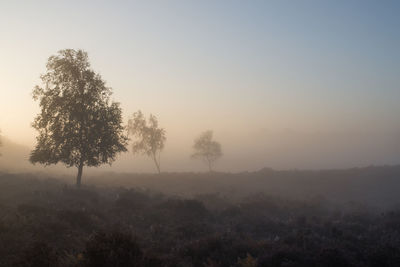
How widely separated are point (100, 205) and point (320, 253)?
1495cm

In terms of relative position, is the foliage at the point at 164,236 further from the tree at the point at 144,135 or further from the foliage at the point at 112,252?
the tree at the point at 144,135

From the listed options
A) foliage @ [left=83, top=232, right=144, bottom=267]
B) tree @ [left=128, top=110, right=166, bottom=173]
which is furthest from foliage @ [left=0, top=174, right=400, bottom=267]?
tree @ [left=128, top=110, right=166, bottom=173]

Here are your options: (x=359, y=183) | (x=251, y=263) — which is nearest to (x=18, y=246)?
(x=251, y=263)

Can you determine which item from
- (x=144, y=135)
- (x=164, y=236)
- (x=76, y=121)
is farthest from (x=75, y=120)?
(x=144, y=135)

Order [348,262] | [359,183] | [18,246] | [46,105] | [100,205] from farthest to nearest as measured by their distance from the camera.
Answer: [359,183] → [46,105] → [100,205] → [18,246] → [348,262]

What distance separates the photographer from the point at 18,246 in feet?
34.6

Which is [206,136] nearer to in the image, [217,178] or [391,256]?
[217,178]

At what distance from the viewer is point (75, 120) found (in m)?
25.3

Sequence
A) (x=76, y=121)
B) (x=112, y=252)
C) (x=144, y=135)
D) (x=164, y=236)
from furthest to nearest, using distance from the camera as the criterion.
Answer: (x=144, y=135) < (x=76, y=121) < (x=164, y=236) < (x=112, y=252)

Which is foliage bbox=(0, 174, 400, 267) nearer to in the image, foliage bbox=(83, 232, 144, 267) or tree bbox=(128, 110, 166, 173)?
foliage bbox=(83, 232, 144, 267)

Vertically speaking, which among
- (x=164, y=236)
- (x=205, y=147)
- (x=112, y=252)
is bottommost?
(x=164, y=236)

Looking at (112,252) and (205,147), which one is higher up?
(205,147)

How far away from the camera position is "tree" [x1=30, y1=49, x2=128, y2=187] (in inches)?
969

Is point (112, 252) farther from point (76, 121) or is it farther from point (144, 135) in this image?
point (144, 135)
